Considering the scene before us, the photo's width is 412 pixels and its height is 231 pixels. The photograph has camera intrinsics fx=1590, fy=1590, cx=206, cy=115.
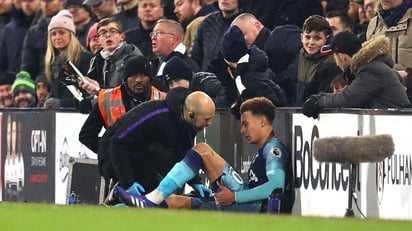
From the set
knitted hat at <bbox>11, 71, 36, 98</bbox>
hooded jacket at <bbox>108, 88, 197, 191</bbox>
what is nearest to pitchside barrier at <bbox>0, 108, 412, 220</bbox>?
hooded jacket at <bbox>108, 88, 197, 191</bbox>

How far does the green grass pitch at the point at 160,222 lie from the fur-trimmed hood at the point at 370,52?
3254 millimetres

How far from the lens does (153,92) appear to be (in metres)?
18.1

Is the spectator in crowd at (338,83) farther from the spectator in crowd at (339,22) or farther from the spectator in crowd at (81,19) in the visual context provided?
the spectator in crowd at (81,19)

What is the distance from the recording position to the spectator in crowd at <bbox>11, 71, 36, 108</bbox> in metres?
22.9

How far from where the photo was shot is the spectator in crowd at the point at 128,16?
21.8 meters

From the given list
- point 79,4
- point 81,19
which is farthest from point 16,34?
point 81,19

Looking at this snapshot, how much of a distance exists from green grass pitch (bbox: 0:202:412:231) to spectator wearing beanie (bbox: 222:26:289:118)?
4.05 metres

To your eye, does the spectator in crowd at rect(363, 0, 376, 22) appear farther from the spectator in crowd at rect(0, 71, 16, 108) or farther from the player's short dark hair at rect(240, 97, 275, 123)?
the spectator in crowd at rect(0, 71, 16, 108)

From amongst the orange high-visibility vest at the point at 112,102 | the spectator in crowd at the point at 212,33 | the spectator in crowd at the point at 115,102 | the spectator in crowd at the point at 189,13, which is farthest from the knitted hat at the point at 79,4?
the orange high-visibility vest at the point at 112,102

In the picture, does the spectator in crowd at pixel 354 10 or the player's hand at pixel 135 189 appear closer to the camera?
the player's hand at pixel 135 189

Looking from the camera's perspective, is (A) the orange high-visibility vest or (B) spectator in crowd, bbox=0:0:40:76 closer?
(A) the orange high-visibility vest

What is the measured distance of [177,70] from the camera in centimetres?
1794

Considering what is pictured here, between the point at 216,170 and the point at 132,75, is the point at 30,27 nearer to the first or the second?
the point at 132,75

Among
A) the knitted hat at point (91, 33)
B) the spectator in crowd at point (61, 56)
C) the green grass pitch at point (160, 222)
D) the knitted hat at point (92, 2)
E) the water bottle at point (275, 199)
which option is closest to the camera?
the green grass pitch at point (160, 222)
